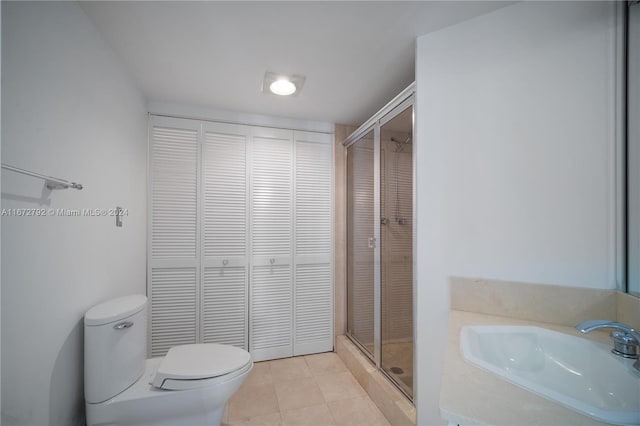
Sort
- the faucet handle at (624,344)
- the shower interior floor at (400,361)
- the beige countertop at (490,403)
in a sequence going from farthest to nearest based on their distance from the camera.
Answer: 1. the shower interior floor at (400,361)
2. the faucet handle at (624,344)
3. the beige countertop at (490,403)

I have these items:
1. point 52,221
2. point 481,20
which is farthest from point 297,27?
point 52,221

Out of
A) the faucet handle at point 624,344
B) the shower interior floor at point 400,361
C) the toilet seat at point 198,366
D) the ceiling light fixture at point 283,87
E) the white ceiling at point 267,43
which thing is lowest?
the shower interior floor at point 400,361

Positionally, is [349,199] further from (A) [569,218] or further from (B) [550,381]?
(B) [550,381]

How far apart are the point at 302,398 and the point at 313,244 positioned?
47.9 inches

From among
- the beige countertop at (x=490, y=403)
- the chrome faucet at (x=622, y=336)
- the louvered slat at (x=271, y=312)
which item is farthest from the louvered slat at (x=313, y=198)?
the chrome faucet at (x=622, y=336)

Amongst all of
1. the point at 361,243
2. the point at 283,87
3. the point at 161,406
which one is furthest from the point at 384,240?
the point at 161,406

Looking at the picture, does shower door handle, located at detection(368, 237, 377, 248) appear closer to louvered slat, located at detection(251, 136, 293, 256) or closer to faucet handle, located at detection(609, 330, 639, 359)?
louvered slat, located at detection(251, 136, 293, 256)

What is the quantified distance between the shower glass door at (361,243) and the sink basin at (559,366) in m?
1.19

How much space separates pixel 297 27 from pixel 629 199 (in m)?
1.62

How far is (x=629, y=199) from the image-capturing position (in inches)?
40.3

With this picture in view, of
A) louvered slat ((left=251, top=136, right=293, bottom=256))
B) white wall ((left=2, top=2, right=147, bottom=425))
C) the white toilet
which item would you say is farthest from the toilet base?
louvered slat ((left=251, top=136, right=293, bottom=256))

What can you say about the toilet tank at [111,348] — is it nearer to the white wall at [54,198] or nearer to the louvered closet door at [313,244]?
the white wall at [54,198]

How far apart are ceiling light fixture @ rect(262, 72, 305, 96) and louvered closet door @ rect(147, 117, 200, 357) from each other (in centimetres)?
81

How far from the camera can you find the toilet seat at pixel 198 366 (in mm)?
1341
